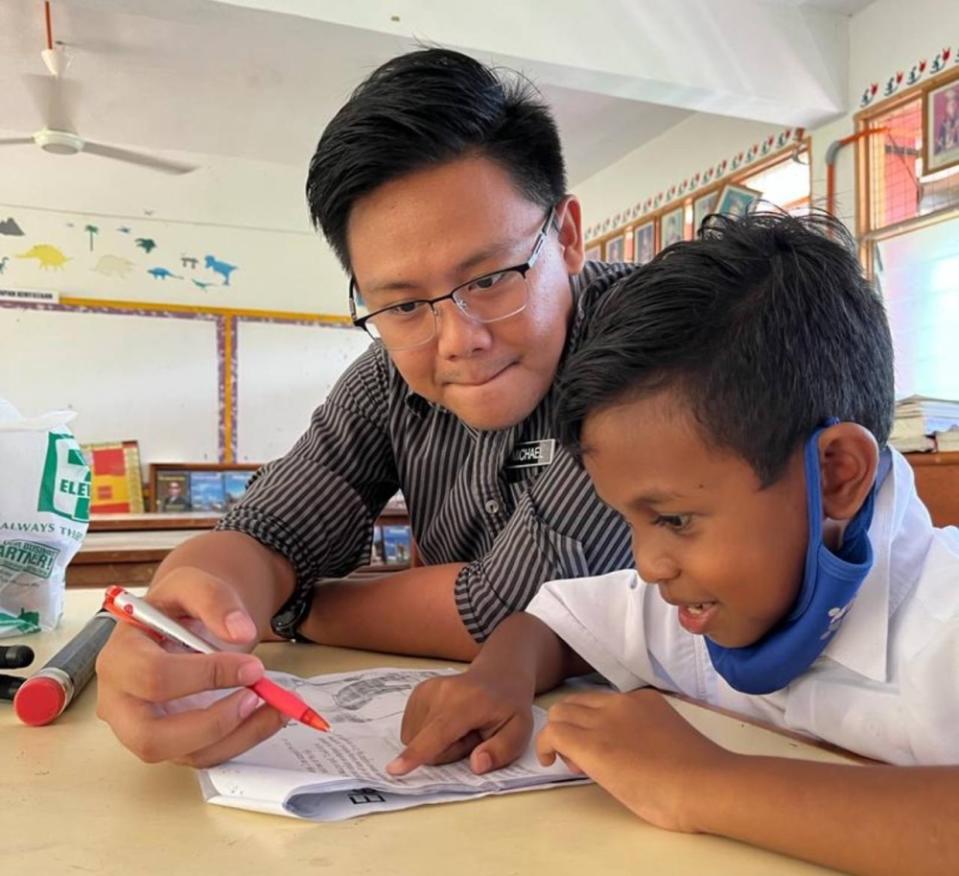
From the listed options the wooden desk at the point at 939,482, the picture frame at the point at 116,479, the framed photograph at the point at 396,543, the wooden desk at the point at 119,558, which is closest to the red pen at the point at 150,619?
the wooden desk at the point at 119,558

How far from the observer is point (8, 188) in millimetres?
4879

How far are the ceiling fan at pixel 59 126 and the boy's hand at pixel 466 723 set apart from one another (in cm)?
338

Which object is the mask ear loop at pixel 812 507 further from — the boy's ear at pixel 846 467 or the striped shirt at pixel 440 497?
the striped shirt at pixel 440 497

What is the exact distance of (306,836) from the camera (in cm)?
43

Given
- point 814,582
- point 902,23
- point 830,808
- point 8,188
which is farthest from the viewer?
point 8,188

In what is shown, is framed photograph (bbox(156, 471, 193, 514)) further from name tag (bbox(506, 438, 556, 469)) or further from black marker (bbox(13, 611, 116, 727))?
black marker (bbox(13, 611, 116, 727))

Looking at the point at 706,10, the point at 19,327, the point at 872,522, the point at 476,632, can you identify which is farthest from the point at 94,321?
the point at 872,522

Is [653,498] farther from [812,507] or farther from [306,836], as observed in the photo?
[306,836]

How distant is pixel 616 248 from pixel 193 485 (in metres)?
2.71

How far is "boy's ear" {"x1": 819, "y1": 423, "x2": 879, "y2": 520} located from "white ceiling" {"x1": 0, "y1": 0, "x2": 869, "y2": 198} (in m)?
1.98

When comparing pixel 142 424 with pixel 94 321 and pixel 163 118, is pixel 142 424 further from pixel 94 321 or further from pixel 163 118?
pixel 163 118

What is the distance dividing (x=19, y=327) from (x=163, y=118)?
1460 millimetres

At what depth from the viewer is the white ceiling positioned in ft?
9.25

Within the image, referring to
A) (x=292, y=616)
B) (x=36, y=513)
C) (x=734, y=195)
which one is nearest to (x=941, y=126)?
(x=734, y=195)
